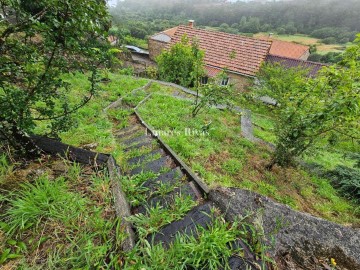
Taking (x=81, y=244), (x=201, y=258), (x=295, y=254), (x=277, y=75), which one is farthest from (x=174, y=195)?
(x=277, y=75)

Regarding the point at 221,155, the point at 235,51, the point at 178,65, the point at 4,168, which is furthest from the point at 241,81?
the point at 4,168

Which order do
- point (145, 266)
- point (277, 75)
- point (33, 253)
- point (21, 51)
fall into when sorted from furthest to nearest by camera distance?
point (277, 75) < point (21, 51) < point (33, 253) < point (145, 266)

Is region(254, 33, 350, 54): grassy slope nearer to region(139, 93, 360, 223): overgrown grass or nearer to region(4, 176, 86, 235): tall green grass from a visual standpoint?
region(139, 93, 360, 223): overgrown grass

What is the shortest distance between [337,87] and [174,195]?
136 inches

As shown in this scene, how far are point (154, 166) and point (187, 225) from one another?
151 cm

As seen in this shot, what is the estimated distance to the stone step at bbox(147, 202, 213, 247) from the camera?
2068 mm

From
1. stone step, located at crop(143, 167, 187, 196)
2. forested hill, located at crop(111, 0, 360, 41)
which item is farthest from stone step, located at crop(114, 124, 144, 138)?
forested hill, located at crop(111, 0, 360, 41)

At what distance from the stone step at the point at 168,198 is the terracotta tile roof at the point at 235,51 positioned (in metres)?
15.2

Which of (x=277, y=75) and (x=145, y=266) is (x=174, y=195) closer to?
(x=145, y=266)

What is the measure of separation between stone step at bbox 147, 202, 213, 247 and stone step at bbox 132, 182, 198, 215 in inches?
12.0

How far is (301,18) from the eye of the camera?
81625 millimetres

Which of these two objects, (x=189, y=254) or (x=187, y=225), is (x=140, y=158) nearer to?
(x=187, y=225)

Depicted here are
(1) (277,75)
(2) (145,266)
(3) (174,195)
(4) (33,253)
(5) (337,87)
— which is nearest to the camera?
(2) (145,266)

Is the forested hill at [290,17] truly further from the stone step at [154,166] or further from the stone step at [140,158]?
the stone step at [154,166]
